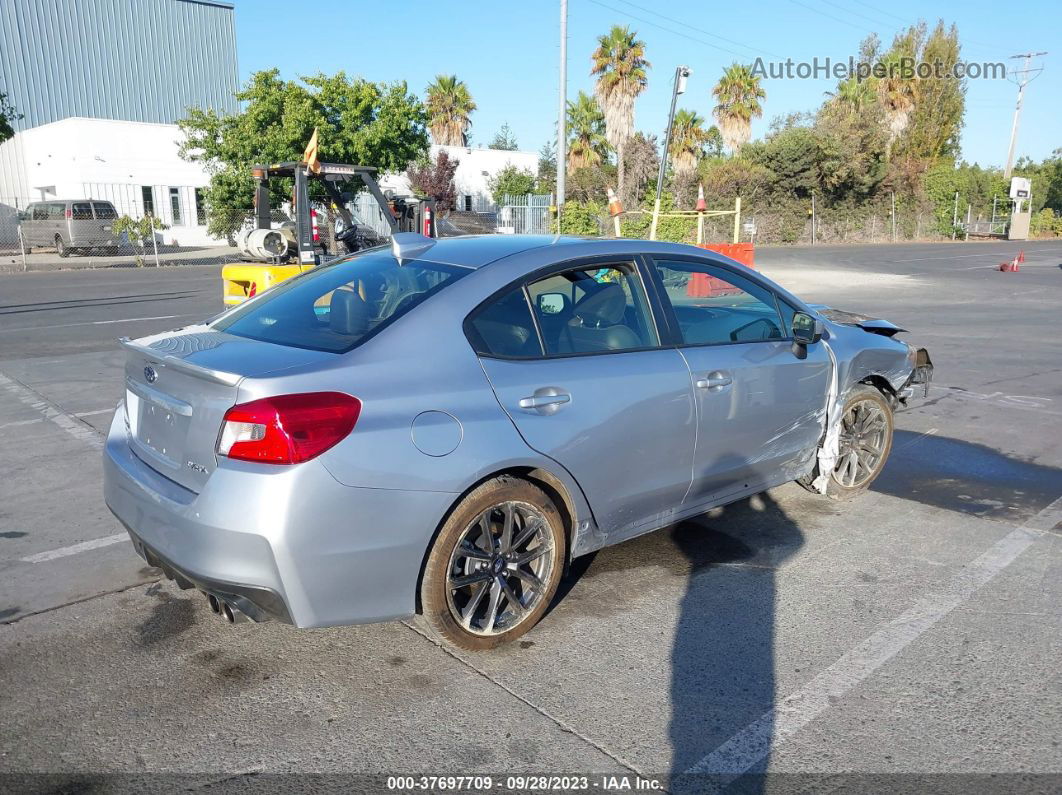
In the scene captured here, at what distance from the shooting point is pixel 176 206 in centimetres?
3450

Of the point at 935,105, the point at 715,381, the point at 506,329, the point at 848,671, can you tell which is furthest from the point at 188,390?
the point at 935,105

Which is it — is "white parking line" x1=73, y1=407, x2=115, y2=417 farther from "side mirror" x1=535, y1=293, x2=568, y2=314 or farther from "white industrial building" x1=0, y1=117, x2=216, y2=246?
"white industrial building" x1=0, y1=117, x2=216, y2=246

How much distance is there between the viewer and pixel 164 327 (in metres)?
12.4

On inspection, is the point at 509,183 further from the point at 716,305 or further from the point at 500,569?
the point at 500,569

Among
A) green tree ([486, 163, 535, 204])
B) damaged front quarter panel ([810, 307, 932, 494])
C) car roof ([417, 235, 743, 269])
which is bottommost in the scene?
damaged front quarter panel ([810, 307, 932, 494])

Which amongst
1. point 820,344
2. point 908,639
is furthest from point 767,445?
point 908,639

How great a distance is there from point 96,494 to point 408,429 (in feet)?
10.6

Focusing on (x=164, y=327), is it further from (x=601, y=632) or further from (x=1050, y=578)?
(x=1050, y=578)

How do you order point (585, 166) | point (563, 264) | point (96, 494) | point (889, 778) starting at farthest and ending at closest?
point (585, 166) < point (96, 494) < point (563, 264) < point (889, 778)

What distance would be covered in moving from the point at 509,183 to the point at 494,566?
4178cm

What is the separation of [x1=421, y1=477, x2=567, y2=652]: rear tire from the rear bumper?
0.35 ft

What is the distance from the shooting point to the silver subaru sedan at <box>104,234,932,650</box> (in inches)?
113

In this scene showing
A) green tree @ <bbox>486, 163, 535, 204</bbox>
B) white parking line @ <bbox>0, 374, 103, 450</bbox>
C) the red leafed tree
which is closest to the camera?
white parking line @ <bbox>0, 374, 103, 450</bbox>

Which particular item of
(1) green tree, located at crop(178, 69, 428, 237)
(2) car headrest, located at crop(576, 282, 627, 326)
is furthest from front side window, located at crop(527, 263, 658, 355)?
(1) green tree, located at crop(178, 69, 428, 237)
